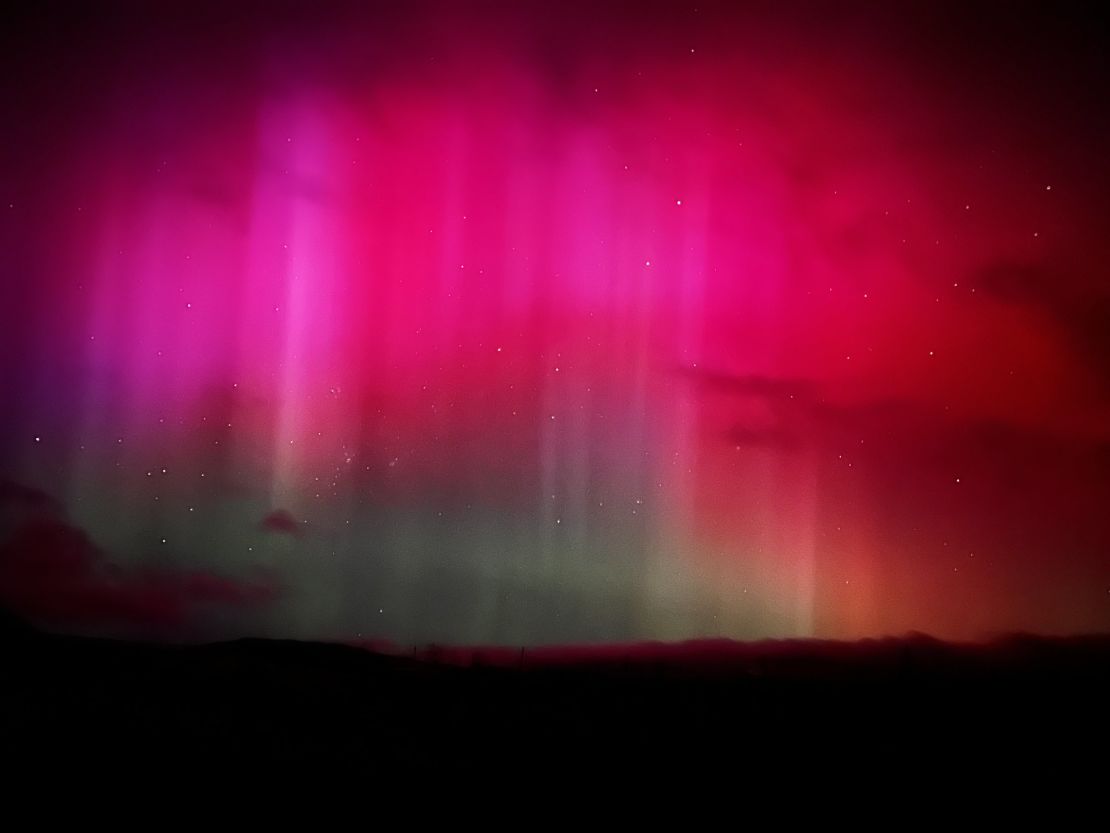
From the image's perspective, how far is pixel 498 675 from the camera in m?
16.2

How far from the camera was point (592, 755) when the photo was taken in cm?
962

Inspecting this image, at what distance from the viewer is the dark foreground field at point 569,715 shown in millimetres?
9062

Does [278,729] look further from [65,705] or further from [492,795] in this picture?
[492,795]

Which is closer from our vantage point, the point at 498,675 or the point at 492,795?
the point at 492,795

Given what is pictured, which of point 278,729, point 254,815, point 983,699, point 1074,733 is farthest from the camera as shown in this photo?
point 983,699

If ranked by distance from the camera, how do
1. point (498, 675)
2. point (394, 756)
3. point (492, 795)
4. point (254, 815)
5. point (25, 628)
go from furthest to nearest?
point (25, 628)
point (498, 675)
point (394, 756)
point (492, 795)
point (254, 815)

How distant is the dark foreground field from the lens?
9062 mm

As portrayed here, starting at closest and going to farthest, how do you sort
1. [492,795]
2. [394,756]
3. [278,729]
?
[492,795]
[394,756]
[278,729]

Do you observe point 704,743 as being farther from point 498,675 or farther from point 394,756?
point 498,675

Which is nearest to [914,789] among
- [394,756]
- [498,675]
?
[394,756]

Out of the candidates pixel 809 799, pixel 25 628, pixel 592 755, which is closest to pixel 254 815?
pixel 592 755

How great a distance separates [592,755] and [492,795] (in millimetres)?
1880

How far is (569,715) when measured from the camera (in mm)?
11891

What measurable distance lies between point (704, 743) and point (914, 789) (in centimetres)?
245
